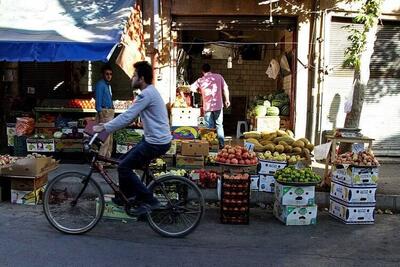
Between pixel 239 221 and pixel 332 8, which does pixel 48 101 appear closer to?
pixel 239 221

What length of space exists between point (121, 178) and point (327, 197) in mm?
3786

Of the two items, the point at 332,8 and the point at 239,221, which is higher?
the point at 332,8

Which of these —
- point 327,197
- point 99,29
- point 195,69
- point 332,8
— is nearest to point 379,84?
point 332,8

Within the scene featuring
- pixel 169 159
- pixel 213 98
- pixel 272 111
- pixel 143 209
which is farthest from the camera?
pixel 272 111

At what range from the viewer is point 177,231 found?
5641 millimetres

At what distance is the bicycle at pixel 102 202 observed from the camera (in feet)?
18.3

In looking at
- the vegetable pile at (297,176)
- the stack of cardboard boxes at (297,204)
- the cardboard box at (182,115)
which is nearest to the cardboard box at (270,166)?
the vegetable pile at (297,176)

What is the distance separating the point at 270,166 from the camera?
7457 millimetres

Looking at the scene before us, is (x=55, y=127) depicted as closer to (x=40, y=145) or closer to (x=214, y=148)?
(x=40, y=145)

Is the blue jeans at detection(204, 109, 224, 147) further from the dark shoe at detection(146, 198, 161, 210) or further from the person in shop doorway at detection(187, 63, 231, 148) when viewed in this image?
the dark shoe at detection(146, 198, 161, 210)

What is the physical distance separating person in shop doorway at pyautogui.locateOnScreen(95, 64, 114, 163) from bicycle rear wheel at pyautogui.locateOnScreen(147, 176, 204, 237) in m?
3.50

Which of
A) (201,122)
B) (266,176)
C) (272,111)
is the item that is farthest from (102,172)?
(272,111)

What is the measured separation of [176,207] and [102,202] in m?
0.92

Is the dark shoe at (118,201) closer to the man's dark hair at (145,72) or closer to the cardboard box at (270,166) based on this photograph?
the man's dark hair at (145,72)
